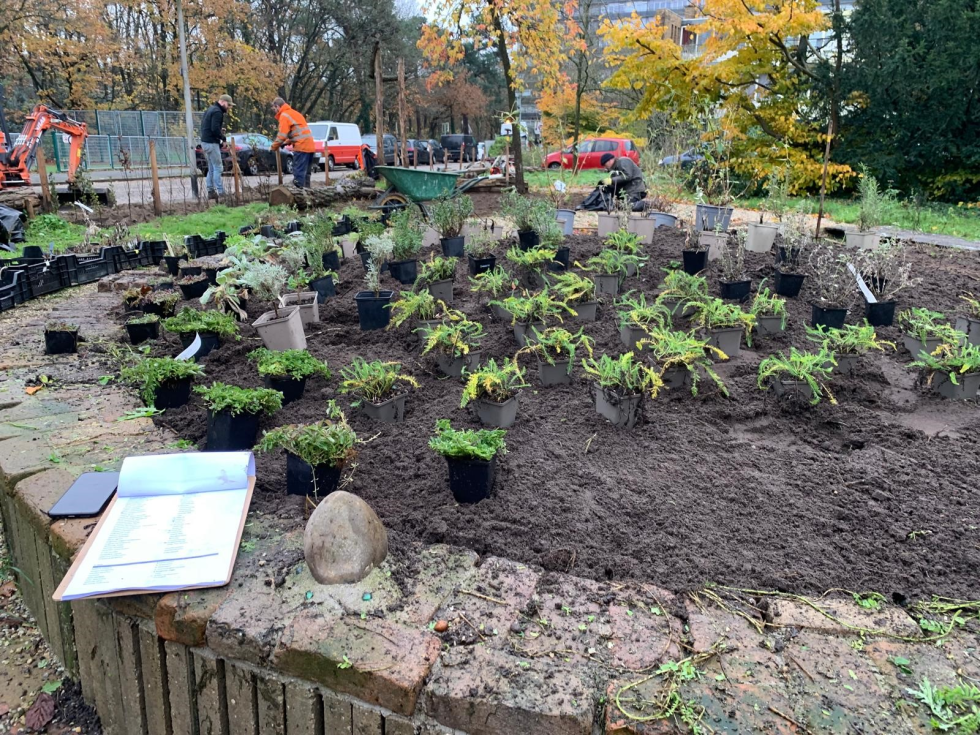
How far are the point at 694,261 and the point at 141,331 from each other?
4.01 metres

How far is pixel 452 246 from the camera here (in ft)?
21.9

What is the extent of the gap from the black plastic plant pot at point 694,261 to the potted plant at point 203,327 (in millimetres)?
3419

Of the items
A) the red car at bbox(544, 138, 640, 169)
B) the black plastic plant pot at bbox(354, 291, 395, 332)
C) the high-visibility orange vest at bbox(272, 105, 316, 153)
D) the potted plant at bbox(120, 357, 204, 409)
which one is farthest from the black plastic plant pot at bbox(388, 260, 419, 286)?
the red car at bbox(544, 138, 640, 169)

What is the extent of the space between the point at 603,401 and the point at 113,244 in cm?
650

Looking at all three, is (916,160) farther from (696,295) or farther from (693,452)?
(693,452)

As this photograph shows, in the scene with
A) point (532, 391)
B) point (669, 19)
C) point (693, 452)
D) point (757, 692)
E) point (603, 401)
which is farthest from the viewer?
point (669, 19)

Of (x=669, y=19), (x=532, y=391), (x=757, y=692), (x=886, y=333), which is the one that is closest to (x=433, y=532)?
(x=757, y=692)

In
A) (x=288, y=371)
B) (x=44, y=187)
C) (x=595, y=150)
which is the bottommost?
(x=288, y=371)

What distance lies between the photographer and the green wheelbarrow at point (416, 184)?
9.39 m

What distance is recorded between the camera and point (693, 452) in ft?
9.71

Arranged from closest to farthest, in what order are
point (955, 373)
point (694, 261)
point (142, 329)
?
point (955, 373), point (142, 329), point (694, 261)

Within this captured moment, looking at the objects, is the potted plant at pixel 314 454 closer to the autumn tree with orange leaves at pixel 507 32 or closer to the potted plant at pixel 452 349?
the potted plant at pixel 452 349

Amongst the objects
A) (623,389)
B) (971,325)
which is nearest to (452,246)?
(623,389)

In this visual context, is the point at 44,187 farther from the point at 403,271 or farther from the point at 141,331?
the point at 141,331
